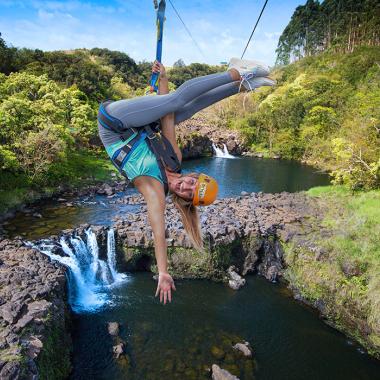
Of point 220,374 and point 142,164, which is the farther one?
point 220,374

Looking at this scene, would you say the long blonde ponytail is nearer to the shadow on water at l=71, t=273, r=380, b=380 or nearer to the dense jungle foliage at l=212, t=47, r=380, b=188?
the shadow on water at l=71, t=273, r=380, b=380

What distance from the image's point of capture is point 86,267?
1577cm

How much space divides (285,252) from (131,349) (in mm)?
8448

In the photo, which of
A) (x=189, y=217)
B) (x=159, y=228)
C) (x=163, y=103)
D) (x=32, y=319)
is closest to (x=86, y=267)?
(x=32, y=319)

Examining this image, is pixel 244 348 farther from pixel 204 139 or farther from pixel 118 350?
pixel 204 139

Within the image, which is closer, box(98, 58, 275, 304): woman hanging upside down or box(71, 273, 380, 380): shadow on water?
box(98, 58, 275, 304): woman hanging upside down

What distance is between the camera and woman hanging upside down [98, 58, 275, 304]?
9.90ft

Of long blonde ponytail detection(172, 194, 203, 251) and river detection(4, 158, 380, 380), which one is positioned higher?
long blonde ponytail detection(172, 194, 203, 251)

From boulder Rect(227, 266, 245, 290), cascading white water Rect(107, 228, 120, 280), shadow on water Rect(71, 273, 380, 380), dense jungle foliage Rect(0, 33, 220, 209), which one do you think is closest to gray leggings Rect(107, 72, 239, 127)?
shadow on water Rect(71, 273, 380, 380)

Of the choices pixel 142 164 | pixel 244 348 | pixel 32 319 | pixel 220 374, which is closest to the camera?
pixel 142 164

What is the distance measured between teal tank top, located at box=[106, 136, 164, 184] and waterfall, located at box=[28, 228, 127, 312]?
11.5 meters

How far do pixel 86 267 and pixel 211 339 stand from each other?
6.63m

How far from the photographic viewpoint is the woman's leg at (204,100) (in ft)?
11.5

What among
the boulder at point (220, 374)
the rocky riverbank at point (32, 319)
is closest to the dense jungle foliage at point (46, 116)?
the rocky riverbank at point (32, 319)
